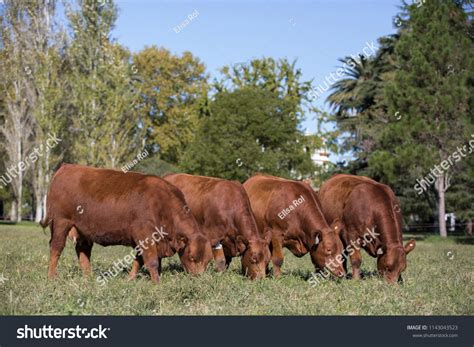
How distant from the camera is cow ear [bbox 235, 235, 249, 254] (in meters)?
10.1

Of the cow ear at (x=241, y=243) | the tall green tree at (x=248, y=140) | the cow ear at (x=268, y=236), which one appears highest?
the tall green tree at (x=248, y=140)

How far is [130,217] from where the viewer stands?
9.42 metres

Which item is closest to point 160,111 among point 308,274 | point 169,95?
point 169,95

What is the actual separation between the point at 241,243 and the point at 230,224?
1.37 feet

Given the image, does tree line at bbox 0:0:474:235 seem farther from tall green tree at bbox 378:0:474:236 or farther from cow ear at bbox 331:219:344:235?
cow ear at bbox 331:219:344:235

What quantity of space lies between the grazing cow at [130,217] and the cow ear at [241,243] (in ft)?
2.52

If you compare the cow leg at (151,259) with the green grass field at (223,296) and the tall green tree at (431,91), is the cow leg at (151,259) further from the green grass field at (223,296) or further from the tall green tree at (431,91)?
the tall green tree at (431,91)

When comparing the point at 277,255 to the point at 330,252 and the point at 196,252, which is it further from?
the point at 196,252

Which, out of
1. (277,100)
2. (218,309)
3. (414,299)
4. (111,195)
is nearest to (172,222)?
(111,195)

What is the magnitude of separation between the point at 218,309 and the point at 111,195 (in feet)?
10.5

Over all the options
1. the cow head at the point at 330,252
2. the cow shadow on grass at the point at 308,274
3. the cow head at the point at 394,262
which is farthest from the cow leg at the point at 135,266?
the cow head at the point at 394,262

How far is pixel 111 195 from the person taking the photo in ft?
31.6

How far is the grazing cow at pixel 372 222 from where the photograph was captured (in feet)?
32.4
